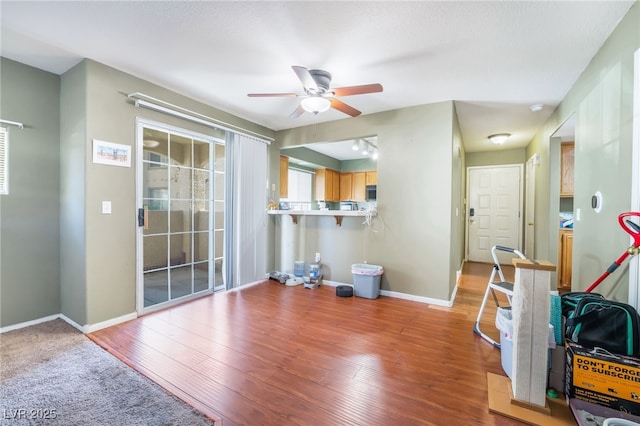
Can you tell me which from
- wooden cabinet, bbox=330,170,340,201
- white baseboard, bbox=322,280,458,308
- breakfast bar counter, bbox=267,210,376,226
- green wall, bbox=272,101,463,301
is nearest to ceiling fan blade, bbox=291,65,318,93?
green wall, bbox=272,101,463,301

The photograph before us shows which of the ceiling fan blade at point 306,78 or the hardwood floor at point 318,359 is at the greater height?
the ceiling fan blade at point 306,78

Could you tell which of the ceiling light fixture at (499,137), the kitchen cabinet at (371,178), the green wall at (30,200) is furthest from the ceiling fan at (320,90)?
the kitchen cabinet at (371,178)

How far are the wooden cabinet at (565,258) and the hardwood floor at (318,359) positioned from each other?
1.66m

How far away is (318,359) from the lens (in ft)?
7.08

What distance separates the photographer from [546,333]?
5.19 feet

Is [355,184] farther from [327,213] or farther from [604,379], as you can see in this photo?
[604,379]

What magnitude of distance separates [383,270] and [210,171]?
2.79 metres

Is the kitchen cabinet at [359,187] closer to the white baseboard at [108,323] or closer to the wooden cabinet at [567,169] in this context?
the wooden cabinet at [567,169]

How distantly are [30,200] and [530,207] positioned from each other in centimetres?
731

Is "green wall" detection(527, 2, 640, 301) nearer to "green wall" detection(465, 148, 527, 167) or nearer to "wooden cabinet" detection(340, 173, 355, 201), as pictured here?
"green wall" detection(465, 148, 527, 167)

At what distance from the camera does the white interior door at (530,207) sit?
4816mm

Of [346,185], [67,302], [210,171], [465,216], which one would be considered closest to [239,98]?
[210,171]

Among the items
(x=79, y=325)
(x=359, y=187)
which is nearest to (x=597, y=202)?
(x=79, y=325)

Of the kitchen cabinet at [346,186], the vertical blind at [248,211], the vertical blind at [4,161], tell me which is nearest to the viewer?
the vertical blind at [4,161]
